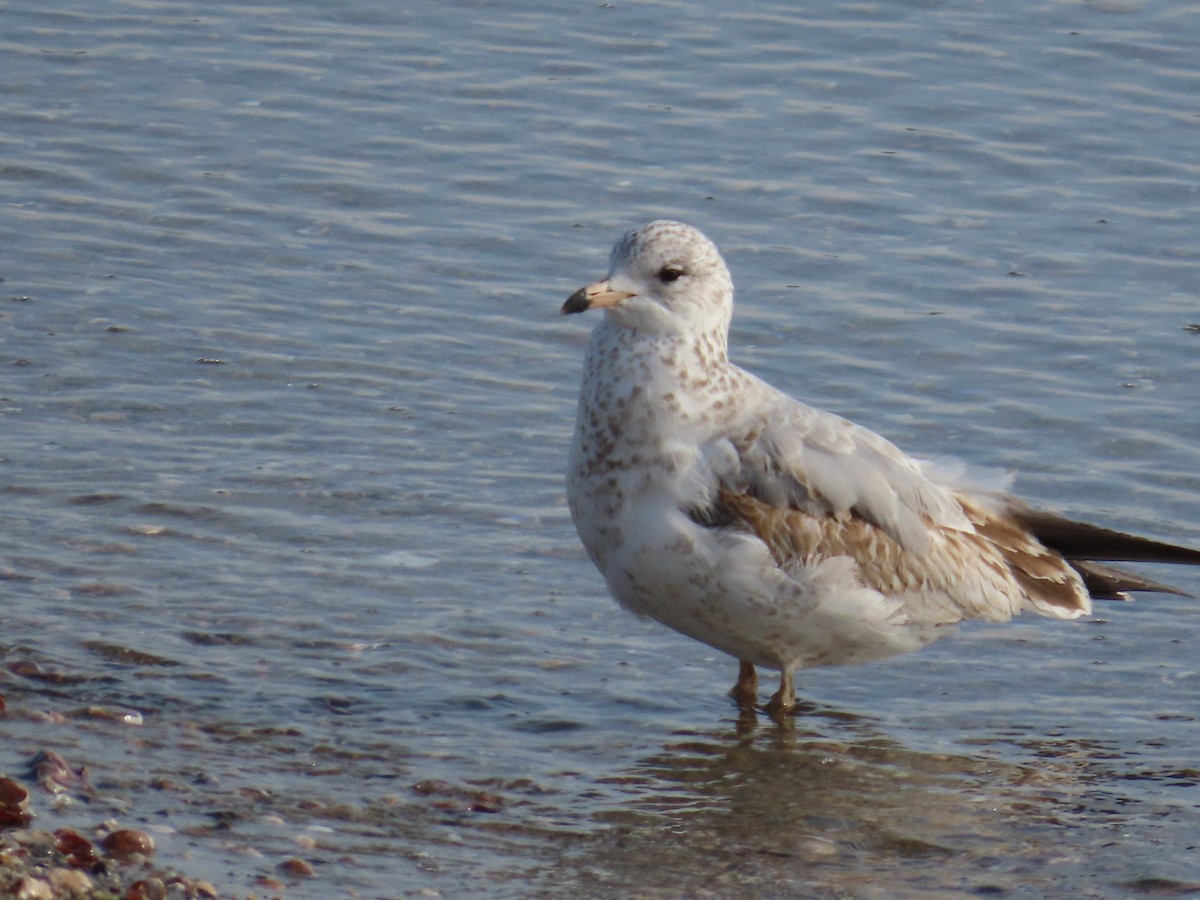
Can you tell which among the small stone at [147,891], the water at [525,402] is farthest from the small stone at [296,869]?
the small stone at [147,891]

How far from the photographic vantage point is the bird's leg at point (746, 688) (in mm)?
7785

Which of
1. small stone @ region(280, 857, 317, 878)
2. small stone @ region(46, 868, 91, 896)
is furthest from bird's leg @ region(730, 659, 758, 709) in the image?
small stone @ region(46, 868, 91, 896)

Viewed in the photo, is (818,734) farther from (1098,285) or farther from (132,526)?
(1098,285)

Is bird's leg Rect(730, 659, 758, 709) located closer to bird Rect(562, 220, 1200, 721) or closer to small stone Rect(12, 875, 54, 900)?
bird Rect(562, 220, 1200, 721)

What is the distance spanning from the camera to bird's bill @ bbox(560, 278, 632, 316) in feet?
24.2

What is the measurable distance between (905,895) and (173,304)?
5.78m

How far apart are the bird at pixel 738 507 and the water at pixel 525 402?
1.31 feet

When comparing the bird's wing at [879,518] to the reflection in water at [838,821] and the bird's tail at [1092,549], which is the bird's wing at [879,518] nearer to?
the bird's tail at [1092,549]

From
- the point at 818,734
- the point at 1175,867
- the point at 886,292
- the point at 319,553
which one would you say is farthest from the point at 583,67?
the point at 1175,867

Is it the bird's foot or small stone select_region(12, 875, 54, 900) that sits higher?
small stone select_region(12, 875, 54, 900)

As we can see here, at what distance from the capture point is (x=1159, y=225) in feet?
39.9

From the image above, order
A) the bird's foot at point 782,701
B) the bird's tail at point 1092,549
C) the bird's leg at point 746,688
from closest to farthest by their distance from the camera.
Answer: the bird's foot at point 782,701 < the bird's leg at point 746,688 < the bird's tail at point 1092,549

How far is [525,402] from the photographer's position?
399 inches

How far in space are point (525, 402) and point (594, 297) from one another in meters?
2.72
